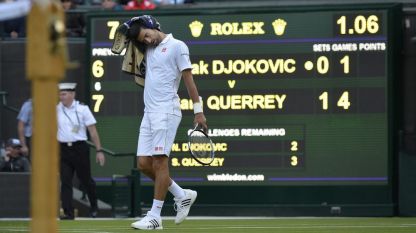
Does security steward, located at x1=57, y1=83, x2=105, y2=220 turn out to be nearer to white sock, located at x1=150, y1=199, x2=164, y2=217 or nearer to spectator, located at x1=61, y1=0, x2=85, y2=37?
spectator, located at x1=61, y1=0, x2=85, y2=37

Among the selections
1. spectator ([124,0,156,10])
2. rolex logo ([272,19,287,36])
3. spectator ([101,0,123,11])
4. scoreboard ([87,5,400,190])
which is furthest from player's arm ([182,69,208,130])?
spectator ([101,0,123,11])

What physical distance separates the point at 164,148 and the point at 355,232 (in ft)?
5.79

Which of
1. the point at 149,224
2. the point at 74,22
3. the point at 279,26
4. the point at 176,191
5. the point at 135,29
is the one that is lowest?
the point at 149,224

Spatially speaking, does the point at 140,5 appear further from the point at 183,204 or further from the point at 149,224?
the point at 149,224

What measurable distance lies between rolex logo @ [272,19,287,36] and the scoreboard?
1cm

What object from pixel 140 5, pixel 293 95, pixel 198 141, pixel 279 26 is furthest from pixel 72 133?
pixel 198 141

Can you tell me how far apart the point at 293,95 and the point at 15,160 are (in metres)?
4.21

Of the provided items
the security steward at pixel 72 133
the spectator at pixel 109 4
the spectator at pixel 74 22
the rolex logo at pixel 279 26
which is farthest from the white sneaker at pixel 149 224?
the spectator at pixel 74 22

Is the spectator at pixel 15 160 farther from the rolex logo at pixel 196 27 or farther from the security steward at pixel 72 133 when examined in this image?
the rolex logo at pixel 196 27

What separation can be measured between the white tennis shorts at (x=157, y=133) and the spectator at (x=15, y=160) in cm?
745

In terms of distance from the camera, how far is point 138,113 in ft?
57.9

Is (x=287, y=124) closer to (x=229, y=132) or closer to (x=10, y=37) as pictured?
(x=229, y=132)

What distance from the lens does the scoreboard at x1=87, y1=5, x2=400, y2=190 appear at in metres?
17.0

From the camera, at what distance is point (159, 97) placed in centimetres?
1080
